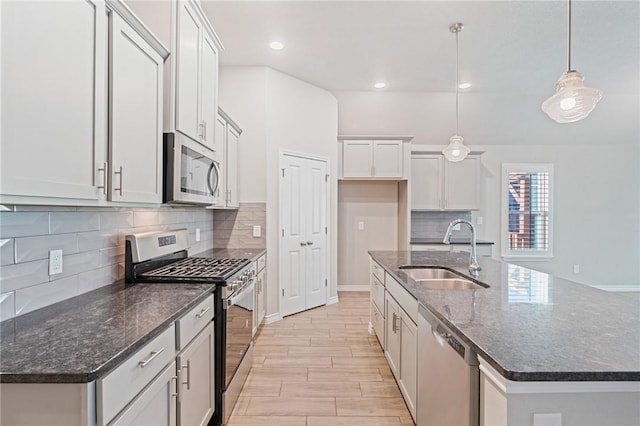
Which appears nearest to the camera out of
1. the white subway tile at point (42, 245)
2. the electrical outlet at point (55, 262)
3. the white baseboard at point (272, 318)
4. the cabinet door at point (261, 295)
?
the white subway tile at point (42, 245)

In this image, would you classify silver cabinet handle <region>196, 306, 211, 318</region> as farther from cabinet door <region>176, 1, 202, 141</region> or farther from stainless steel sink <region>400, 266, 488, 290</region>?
stainless steel sink <region>400, 266, 488, 290</region>

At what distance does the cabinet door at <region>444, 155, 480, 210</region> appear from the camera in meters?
5.41

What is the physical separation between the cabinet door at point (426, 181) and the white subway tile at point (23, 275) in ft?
16.0

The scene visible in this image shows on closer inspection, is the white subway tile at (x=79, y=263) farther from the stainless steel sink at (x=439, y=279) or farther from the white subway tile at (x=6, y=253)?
the stainless steel sink at (x=439, y=279)

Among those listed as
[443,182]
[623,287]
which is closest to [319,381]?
[443,182]

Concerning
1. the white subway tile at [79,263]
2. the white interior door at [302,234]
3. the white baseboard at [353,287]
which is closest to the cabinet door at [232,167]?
the white interior door at [302,234]

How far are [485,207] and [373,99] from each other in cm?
283

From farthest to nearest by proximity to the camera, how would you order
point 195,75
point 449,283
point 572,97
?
point 449,283
point 195,75
point 572,97

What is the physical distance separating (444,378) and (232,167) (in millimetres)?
2956

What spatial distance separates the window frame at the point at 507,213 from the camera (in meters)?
5.89

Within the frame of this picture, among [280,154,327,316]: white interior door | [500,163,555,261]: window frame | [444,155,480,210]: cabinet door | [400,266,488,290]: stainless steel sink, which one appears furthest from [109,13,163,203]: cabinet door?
[500,163,555,261]: window frame

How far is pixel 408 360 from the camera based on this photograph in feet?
7.07

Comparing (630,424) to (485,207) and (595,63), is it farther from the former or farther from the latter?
(485,207)

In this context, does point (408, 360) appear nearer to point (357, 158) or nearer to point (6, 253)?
point (6, 253)
